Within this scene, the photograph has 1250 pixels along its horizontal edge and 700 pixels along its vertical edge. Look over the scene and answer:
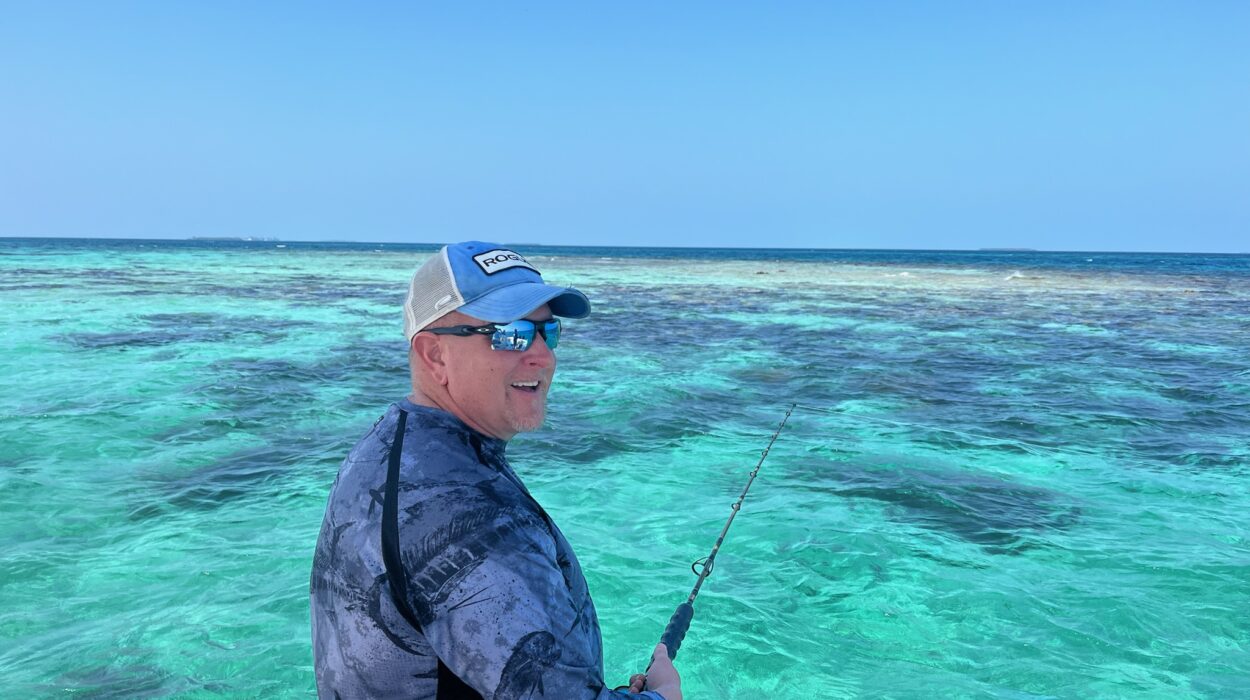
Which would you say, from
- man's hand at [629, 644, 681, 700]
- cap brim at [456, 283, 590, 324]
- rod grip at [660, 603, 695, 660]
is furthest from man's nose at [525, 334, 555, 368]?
rod grip at [660, 603, 695, 660]

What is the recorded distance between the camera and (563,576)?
1792 millimetres

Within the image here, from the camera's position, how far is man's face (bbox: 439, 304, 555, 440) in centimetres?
195

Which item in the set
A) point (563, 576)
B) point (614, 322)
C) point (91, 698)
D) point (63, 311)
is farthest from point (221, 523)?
point (63, 311)

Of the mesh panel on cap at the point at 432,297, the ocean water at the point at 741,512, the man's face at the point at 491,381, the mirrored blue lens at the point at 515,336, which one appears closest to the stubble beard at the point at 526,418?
the man's face at the point at 491,381

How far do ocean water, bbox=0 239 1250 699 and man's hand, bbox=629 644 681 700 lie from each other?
298cm

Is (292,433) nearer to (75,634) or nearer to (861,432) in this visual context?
(75,634)

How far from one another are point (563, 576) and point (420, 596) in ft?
1.07

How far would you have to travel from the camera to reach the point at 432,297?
1.98 metres

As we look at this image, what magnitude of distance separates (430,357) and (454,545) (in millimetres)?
534

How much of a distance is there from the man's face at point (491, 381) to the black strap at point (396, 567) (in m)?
0.25

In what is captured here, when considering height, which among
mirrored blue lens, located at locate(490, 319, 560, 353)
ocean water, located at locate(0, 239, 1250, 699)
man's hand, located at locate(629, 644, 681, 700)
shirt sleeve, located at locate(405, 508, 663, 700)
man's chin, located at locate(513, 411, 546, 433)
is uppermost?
mirrored blue lens, located at locate(490, 319, 560, 353)

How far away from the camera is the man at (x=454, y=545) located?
1.60 meters

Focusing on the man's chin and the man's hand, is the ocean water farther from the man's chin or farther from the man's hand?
the man's chin

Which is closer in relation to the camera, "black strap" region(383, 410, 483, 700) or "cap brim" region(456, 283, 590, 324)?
"black strap" region(383, 410, 483, 700)
